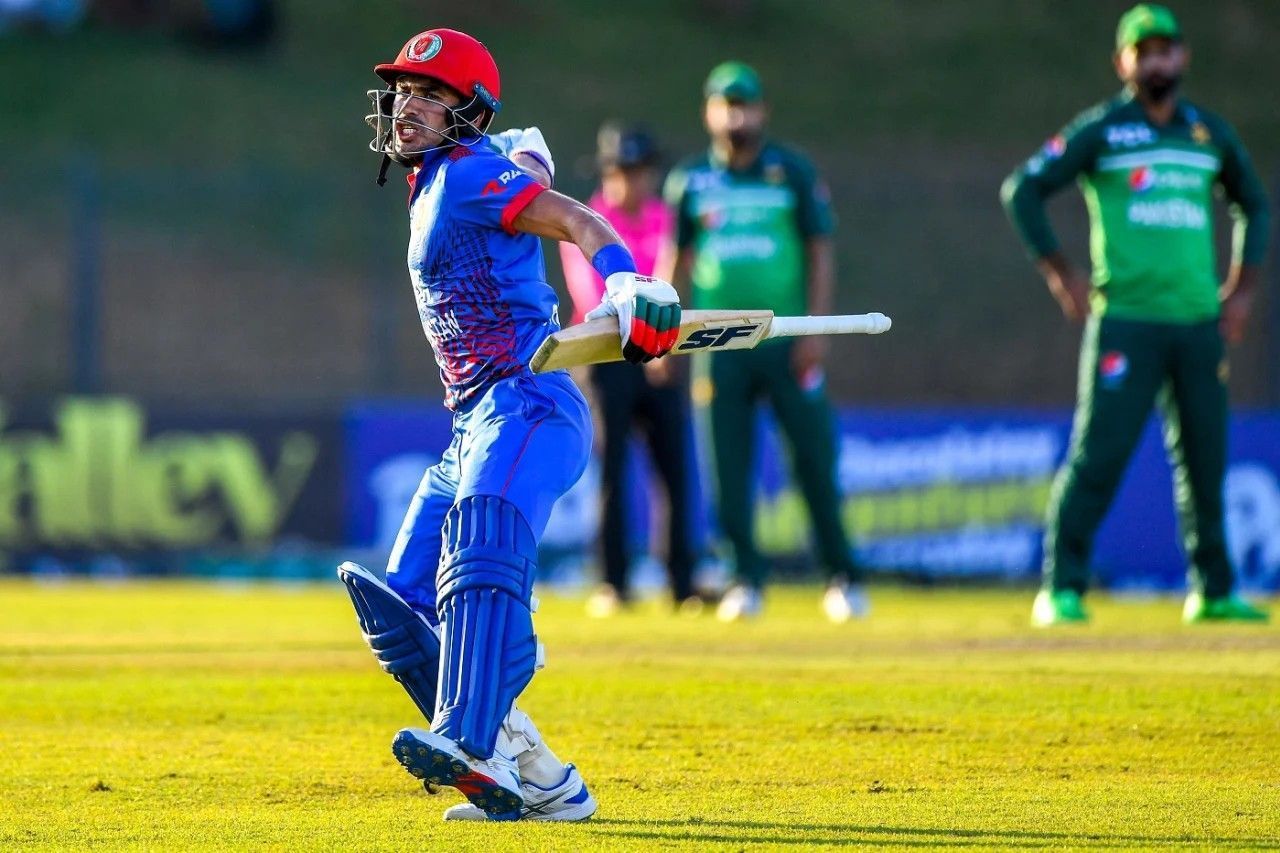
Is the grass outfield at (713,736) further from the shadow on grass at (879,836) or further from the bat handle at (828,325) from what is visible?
the bat handle at (828,325)

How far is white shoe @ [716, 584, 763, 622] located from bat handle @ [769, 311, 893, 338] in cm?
518

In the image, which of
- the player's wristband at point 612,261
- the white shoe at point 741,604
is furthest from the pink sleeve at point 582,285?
the player's wristband at point 612,261

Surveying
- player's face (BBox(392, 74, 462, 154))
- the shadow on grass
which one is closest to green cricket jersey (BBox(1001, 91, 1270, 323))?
player's face (BBox(392, 74, 462, 154))

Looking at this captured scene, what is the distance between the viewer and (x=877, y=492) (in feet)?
45.1

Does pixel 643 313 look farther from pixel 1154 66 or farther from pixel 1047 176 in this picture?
pixel 1154 66

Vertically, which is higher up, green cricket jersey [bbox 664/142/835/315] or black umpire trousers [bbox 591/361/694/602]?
green cricket jersey [bbox 664/142/835/315]

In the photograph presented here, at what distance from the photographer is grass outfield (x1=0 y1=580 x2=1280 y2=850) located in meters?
4.92

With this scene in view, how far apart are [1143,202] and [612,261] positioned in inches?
200

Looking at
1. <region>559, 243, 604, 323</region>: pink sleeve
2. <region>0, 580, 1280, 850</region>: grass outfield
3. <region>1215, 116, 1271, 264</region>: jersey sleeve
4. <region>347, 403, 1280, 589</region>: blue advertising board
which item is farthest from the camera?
<region>347, 403, 1280, 589</region>: blue advertising board

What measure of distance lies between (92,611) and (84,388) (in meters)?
5.37

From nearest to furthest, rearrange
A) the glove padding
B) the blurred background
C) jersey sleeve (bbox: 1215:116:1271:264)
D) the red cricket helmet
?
the glove padding
the red cricket helmet
jersey sleeve (bbox: 1215:116:1271:264)
the blurred background

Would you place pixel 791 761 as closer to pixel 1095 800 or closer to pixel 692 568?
pixel 1095 800

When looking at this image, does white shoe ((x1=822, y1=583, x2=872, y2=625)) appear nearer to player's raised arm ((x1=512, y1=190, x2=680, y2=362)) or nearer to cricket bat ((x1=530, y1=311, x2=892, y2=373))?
cricket bat ((x1=530, y1=311, x2=892, y2=373))

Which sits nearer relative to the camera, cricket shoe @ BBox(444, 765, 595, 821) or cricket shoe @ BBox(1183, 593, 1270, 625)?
cricket shoe @ BBox(444, 765, 595, 821)
